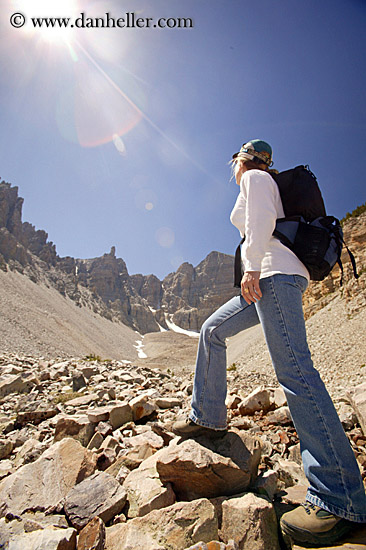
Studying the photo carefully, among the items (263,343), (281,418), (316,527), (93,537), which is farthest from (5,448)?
(263,343)

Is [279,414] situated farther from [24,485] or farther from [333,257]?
[24,485]

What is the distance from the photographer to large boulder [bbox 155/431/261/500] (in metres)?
2.21

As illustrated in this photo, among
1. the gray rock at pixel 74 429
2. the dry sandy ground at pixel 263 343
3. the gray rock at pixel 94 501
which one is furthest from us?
the dry sandy ground at pixel 263 343

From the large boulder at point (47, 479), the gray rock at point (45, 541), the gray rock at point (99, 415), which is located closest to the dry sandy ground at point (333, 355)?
the gray rock at point (99, 415)

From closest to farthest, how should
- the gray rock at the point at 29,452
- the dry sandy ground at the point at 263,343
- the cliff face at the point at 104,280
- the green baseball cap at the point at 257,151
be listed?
the green baseball cap at the point at 257,151 → the gray rock at the point at 29,452 → the dry sandy ground at the point at 263,343 → the cliff face at the point at 104,280

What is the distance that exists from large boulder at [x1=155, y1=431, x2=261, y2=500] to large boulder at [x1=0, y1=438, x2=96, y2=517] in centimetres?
89

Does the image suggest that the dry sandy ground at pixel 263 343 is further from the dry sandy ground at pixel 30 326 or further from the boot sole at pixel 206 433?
the boot sole at pixel 206 433

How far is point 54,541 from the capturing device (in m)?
1.62

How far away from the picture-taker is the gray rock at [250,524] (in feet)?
5.49

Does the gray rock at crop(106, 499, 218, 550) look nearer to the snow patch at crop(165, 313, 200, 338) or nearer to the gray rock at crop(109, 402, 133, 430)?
the gray rock at crop(109, 402, 133, 430)

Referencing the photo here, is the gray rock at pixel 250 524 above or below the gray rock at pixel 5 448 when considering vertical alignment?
below

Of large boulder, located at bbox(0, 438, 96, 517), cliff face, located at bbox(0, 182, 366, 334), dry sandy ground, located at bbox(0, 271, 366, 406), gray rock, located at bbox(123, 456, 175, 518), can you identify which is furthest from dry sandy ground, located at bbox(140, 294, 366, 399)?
large boulder, located at bbox(0, 438, 96, 517)

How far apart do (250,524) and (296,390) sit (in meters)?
0.92

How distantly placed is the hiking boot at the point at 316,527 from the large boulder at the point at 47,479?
192 cm
